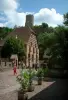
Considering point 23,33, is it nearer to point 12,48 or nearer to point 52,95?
point 12,48

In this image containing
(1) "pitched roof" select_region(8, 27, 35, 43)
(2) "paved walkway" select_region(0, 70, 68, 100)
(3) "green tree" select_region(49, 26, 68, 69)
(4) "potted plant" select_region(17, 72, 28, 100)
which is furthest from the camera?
(1) "pitched roof" select_region(8, 27, 35, 43)

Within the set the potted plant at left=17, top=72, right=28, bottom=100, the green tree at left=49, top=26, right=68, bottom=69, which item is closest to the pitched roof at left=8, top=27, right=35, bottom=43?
the green tree at left=49, top=26, right=68, bottom=69

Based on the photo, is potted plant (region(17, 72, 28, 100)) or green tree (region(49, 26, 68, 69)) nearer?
potted plant (region(17, 72, 28, 100))

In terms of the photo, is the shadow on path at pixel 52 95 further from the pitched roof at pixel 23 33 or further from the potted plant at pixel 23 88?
the pitched roof at pixel 23 33

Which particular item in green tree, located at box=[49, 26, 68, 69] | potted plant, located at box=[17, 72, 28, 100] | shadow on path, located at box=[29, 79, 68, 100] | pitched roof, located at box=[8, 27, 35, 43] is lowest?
shadow on path, located at box=[29, 79, 68, 100]

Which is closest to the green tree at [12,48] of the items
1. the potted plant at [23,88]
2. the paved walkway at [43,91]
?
the paved walkway at [43,91]

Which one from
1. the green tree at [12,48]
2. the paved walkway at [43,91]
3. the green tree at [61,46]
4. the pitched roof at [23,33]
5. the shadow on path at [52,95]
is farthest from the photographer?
the pitched roof at [23,33]

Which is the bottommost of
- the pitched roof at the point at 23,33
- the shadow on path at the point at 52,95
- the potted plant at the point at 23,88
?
the shadow on path at the point at 52,95

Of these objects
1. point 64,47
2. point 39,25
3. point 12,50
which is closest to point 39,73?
point 64,47

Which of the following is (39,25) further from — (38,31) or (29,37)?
(29,37)

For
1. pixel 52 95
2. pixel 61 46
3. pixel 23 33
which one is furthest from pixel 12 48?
pixel 52 95

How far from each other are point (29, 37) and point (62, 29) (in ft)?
136

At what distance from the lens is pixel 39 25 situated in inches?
4067

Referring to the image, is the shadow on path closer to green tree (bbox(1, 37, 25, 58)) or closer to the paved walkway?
the paved walkway
